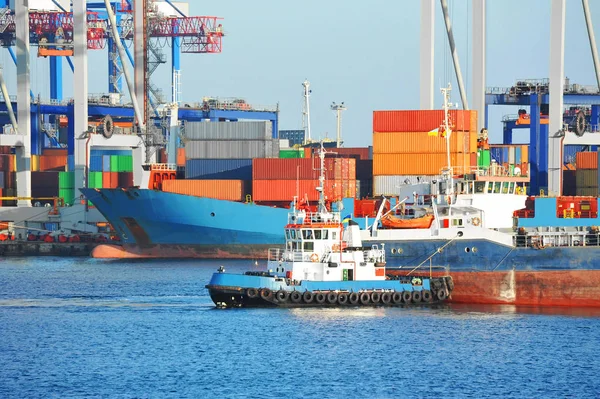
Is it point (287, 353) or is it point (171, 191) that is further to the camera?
point (171, 191)

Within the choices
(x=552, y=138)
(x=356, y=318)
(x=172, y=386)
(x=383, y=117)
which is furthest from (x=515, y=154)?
(x=172, y=386)

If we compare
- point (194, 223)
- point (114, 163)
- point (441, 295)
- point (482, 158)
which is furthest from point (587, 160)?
point (114, 163)

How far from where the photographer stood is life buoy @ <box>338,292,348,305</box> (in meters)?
48.8

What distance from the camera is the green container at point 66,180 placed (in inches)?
3798

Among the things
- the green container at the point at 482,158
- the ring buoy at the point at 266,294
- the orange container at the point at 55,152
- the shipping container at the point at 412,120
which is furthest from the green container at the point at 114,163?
the ring buoy at the point at 266,294

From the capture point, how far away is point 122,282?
214 ft

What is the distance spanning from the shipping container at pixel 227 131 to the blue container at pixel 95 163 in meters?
16.3

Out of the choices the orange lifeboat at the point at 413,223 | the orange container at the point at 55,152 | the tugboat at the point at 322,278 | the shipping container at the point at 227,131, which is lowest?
the tugboat at the point at 322,278

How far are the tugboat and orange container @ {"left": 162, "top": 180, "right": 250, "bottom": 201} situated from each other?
31424mm

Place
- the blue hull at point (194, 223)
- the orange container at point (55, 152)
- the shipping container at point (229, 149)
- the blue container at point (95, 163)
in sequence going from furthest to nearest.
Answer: the orange container at point (55, 152) < the blue container at point (95, 163) < the shipping container at point (229, 149) < the blue hull at point (194, 223)

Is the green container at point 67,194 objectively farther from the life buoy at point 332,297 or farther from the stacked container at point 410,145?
the life buoy at point 332,297

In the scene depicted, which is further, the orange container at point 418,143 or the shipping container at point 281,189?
the shipping container at point 281,189

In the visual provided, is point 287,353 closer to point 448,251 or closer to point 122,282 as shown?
point 448,251

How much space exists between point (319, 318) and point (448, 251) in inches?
280
